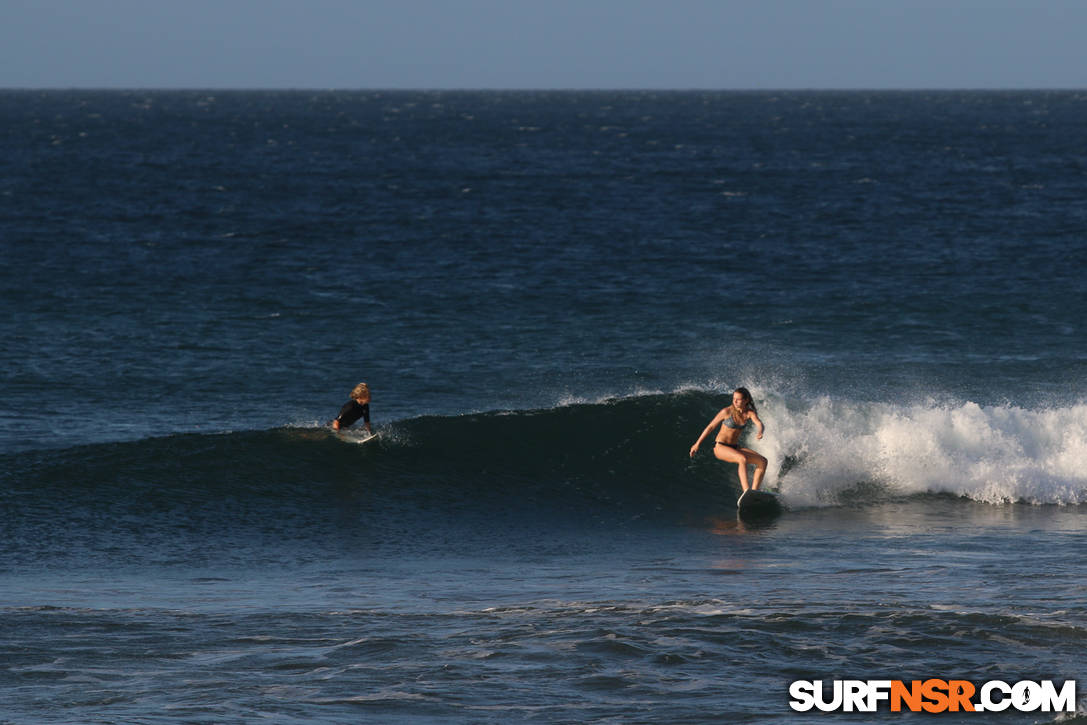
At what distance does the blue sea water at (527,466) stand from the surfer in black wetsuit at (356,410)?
866 mm

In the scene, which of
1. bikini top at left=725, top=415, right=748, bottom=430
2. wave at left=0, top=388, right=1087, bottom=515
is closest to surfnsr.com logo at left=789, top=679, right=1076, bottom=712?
bikini top at left=725, top=415, right=748, bottom=430

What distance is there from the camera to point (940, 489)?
18.6 meters

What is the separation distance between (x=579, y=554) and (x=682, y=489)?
3639 mm

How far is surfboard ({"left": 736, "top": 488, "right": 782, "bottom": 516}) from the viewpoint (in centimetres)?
1728

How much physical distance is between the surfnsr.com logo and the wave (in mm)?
7610

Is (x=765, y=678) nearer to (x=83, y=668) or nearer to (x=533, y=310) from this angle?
(x=83, y=668)

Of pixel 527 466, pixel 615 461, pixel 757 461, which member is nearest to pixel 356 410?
pixel 527 466

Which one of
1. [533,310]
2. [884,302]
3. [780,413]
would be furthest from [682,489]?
[884,302]

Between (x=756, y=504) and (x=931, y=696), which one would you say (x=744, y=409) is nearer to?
(x=756, y=504)

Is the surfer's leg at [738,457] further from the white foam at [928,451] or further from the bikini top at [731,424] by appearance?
the white foam at [928,451]

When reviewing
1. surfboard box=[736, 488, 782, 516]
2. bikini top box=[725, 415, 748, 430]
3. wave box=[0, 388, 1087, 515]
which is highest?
bikini top box=[725, 415, 748, 430]

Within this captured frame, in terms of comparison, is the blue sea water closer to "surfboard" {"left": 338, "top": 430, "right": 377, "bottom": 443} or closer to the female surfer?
"surfboard" {"left": 338, "top": 430, "right": 377, "bottom": 443}

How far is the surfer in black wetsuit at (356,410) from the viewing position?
60.8 ft

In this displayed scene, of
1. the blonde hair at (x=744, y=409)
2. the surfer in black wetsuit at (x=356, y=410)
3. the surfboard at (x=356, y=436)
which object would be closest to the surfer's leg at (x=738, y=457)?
the blonde hair at (x=744, y=409)
